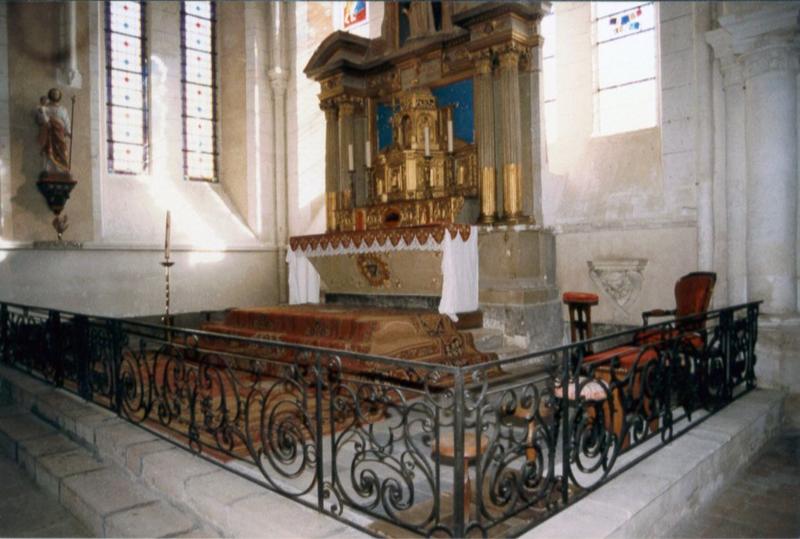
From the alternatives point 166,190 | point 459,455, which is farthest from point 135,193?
point 459,455

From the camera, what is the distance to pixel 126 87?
8.98m

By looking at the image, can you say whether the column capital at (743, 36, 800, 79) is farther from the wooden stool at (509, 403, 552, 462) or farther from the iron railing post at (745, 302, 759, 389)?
the wooden stool at (509, 403, 552, 462)

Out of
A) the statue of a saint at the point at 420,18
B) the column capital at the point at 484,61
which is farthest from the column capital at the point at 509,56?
the statue of a saint at the point at 420,18

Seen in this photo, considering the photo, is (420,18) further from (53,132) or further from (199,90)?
(53,132)

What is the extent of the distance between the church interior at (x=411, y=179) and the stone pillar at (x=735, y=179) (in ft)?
0.06

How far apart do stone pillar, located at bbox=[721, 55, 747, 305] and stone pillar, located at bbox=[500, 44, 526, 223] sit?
206cm

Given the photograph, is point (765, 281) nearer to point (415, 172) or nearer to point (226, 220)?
point (415, 172)

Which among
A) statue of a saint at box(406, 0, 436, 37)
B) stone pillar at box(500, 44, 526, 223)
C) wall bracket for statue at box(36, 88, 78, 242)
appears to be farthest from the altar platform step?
statue of a saint at box(406, 0, 436, 37)

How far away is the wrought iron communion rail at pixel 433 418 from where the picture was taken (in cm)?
220

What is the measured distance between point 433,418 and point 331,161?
691cm

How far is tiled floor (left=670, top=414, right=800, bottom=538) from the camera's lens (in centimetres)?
278

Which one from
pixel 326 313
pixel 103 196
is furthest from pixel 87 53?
pixel 326 313

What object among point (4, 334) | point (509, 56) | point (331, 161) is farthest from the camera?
point (331, 161)

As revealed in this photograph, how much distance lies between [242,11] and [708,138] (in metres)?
7.74
